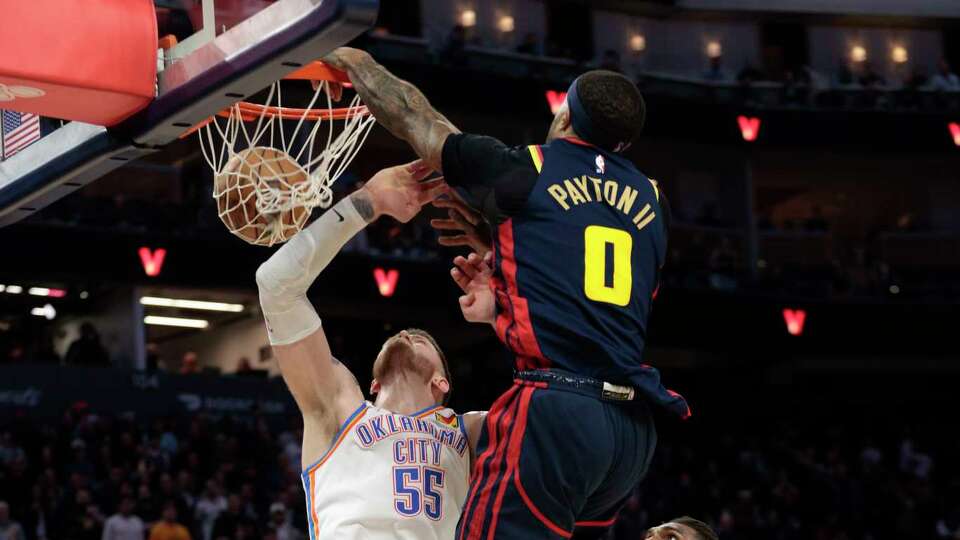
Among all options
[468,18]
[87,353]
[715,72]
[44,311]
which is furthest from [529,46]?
[87,353]

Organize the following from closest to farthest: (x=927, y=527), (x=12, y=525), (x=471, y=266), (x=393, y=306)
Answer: (x=471, y=266) < (x=12, y=525) < (x=927, y=527) < (x=393, y=306)

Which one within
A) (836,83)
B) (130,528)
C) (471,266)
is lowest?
(130,528)

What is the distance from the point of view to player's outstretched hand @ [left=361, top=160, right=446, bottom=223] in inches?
188

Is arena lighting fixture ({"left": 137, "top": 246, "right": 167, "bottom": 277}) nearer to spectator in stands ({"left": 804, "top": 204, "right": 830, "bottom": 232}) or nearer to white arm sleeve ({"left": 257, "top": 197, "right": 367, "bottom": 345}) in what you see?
spectator in stands ({"left": 804, "top": 204, "right": 830, "bottom": 232})

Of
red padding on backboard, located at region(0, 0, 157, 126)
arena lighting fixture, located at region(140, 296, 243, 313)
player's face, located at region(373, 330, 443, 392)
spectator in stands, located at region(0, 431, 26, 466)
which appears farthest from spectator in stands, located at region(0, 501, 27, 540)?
arena lighting fixture, located at region(140, 296, 243, 313)

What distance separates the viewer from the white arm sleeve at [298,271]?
457 cm

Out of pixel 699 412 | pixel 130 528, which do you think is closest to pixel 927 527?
pixel 699 412

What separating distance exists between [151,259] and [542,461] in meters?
17.2

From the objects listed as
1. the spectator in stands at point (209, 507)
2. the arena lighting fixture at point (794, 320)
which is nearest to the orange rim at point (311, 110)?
the spectator in stands at point (209, 507)

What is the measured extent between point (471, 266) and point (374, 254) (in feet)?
57.3

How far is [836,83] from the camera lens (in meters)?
28.1

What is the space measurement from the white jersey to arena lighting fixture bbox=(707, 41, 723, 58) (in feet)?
80.6

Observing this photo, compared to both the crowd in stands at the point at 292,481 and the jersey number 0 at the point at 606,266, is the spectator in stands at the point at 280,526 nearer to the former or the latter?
the crowd in stands at the point at 292,481

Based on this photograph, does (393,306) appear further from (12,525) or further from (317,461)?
(317,461)
